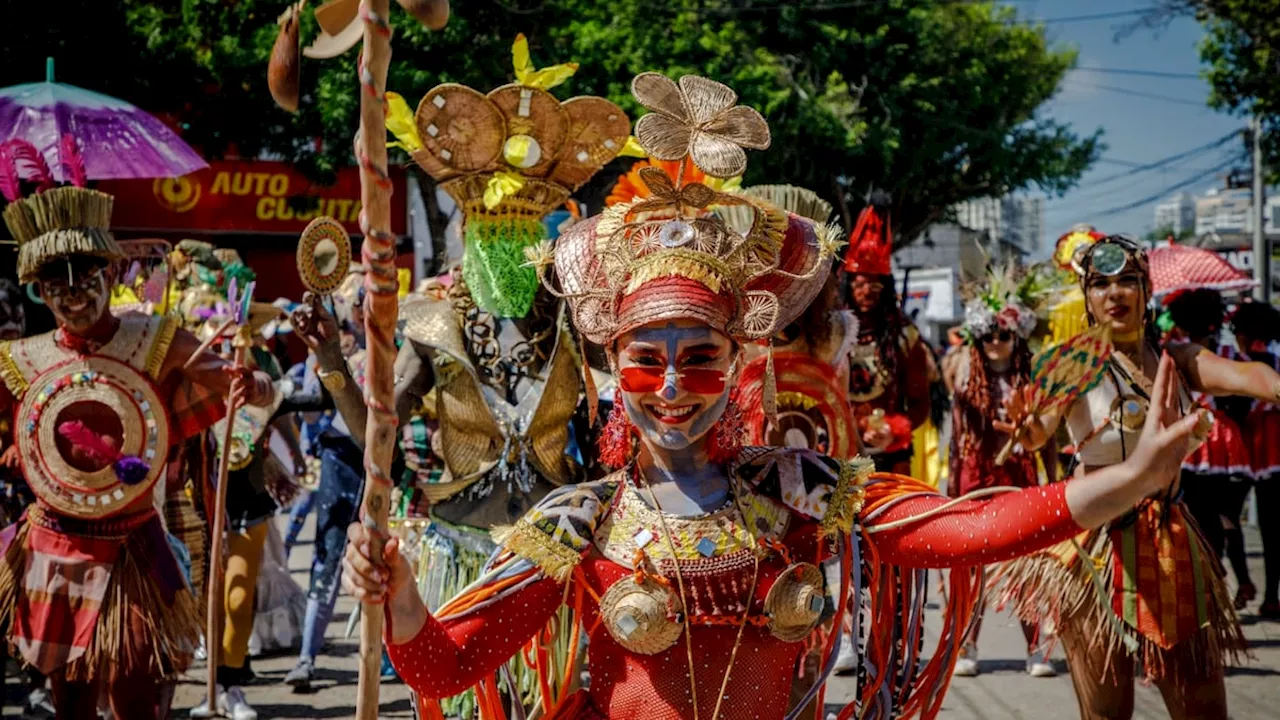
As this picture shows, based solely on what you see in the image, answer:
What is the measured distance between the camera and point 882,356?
782 centimetres

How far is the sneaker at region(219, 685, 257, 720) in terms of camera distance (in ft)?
21.9

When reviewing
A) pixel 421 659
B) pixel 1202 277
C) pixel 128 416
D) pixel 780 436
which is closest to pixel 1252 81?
pixel 1202 277

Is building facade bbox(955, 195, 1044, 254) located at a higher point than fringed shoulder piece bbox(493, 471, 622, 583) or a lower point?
higher

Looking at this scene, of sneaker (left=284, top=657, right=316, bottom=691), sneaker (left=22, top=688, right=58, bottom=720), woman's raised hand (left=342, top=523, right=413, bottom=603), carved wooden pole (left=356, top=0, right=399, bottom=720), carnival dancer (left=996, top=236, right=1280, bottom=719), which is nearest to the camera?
carved wooden pole (left=356, top=0, right=399, bottom=720)

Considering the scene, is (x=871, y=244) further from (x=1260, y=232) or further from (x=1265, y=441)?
(x=1260, y=232)

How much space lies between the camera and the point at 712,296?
10.5 feet

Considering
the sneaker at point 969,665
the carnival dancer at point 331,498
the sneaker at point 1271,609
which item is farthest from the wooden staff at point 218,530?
the sneaker at point 1271,609

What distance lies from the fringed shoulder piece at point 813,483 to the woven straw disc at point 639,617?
356 millimetres

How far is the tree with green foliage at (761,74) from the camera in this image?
1525cm

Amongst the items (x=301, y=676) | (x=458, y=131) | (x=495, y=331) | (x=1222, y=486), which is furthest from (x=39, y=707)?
(x=1222, y=486)

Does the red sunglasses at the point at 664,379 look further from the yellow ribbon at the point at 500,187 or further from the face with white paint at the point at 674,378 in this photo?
the yellow ribbon at the point at 500,187

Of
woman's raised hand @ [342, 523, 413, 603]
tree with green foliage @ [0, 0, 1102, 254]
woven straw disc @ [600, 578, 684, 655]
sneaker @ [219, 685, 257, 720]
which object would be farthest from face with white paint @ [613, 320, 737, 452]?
tree with green foliage @ [0, 0, 1102, 254]

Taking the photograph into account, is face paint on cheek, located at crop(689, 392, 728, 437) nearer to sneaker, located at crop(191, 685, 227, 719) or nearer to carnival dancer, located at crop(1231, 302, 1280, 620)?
sneaker, located at crop(191, 685, 227, 719)

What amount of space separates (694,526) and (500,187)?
95.9 inches
